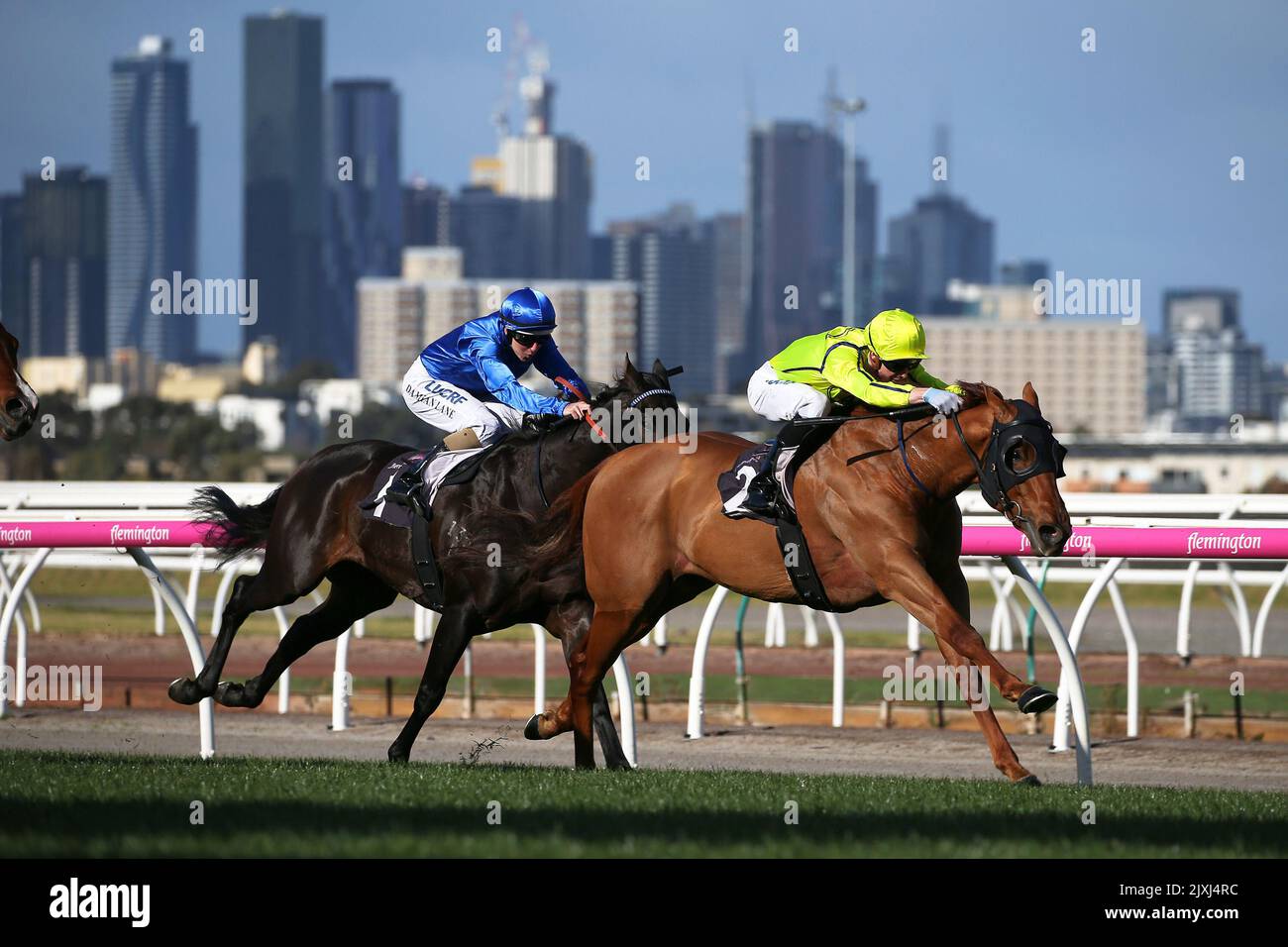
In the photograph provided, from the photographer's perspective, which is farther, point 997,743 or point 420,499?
point 420,499

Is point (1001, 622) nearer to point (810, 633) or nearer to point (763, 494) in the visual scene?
point (810, 633)

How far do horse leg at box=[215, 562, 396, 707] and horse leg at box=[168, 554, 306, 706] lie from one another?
7 cm

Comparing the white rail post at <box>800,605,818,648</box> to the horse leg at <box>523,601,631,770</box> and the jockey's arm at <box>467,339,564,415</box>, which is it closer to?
the jockey's arm at <box>467,339,564,415</box>

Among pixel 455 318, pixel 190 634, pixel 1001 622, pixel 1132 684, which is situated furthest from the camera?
pixel 455 318

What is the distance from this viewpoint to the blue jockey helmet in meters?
7.02

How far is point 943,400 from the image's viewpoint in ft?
19.1

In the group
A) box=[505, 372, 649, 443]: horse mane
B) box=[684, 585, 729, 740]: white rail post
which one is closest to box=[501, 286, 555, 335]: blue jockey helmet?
box=[505, 372, 649, 443]: horse mane

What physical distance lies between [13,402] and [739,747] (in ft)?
11.8

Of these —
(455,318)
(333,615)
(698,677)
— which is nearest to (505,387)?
(333,615)

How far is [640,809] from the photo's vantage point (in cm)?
493

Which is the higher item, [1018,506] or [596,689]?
[1018,506]

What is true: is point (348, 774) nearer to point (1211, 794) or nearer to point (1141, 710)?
point (1211, 794)
